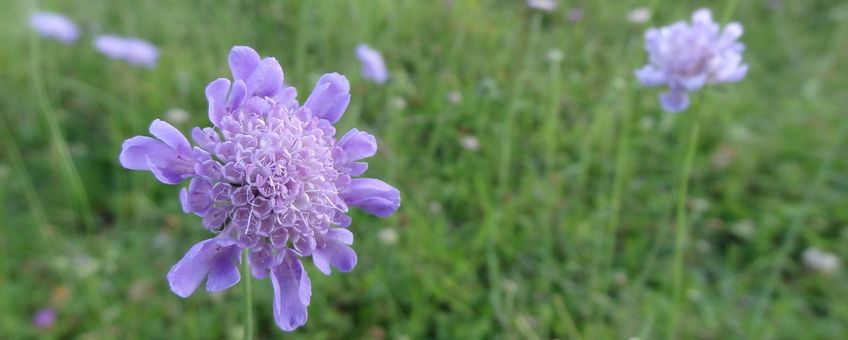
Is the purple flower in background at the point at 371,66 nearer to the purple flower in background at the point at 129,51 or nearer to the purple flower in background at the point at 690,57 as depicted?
the purple flower in background at the point at 129,51

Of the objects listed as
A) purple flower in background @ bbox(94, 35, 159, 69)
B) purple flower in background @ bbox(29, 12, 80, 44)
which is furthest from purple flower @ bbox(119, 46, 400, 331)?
purple flower in background @ bbox(29, 12, 80, 44)

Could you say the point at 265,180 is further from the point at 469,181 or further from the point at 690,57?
the point at 469,181

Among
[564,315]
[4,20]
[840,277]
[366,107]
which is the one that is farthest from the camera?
[4,20]

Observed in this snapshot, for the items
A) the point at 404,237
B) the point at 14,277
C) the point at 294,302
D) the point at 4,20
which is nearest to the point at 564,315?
the point at 404,237

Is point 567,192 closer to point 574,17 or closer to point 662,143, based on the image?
point 662,143

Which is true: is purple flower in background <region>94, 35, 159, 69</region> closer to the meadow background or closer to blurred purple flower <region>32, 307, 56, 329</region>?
the meadow background

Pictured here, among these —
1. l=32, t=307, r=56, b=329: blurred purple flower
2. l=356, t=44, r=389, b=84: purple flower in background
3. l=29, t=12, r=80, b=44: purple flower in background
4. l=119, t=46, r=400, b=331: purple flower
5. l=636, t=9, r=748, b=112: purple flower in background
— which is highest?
l=636, t=9, r=748, b=112: purple flower in background

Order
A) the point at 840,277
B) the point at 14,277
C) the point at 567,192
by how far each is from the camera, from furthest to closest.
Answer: the point at 567,192, the point at 840,277, the point at 14,277

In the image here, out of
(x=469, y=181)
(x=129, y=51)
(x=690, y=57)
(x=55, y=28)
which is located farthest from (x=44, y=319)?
(x=690, y=57)
